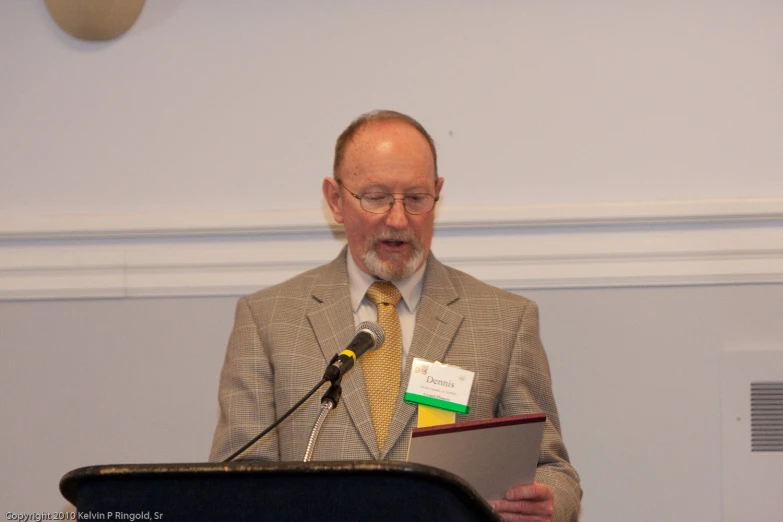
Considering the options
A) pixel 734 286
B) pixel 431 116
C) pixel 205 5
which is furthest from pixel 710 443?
pixel 205 5

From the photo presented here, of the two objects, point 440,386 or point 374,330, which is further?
point 440,386

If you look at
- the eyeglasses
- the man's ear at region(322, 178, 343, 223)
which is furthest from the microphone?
the man's ear at region(322, 178, 343, 223)

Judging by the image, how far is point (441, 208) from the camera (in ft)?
10.8

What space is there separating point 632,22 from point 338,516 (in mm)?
2337

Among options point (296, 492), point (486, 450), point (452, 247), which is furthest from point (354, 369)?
point (296, 492)

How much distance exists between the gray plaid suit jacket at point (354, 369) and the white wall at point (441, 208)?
544 millimetres

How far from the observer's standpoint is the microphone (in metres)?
2.02

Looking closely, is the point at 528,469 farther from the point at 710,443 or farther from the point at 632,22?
the point at 632,22

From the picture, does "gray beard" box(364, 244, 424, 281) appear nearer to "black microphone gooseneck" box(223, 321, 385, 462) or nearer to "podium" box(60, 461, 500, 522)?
"black microphone gooseneck" box(223, 321, 385, 462)

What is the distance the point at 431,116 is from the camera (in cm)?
335

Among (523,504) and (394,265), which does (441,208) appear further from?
(523,504)

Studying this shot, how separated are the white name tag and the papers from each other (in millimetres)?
397

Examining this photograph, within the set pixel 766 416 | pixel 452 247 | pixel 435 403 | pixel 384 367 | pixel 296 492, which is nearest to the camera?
pixel 296 492

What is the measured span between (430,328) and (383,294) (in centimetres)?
17
